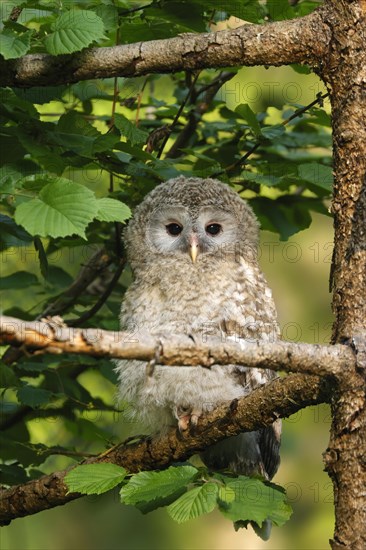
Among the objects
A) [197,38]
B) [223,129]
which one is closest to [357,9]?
[197,38]

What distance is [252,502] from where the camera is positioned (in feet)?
8.74

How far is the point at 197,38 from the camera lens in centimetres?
303

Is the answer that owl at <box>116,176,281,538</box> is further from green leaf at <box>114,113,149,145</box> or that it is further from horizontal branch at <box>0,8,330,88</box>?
horizontal branch at <box>0,8,330,88</box>

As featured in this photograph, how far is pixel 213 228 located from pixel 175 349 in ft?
7.51

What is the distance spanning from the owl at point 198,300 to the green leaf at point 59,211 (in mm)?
1263

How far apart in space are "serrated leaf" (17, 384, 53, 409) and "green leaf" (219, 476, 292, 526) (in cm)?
112

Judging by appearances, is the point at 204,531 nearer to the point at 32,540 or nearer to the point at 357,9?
the point at 32,540

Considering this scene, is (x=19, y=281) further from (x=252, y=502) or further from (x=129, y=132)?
(x=252, y=502)

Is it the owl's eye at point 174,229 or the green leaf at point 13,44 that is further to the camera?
the owl's eye at point 174,229

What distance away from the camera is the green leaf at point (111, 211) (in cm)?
266

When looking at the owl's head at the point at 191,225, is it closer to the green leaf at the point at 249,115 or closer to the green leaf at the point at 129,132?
the green leaf at the point at 249,115

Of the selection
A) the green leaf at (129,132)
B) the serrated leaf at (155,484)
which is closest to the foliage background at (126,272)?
the green leaf at (129,132)

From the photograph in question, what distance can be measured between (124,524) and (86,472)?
3.40m

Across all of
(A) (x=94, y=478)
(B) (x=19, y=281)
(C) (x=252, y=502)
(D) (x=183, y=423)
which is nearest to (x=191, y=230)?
(B) (x=19, y=281)
